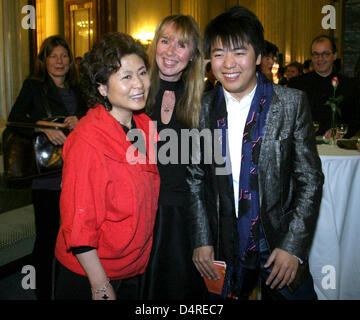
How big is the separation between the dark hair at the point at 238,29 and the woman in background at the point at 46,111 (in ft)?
4.41

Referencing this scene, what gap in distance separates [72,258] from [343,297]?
2073 millimetres

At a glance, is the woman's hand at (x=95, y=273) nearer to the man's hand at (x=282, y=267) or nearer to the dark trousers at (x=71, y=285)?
the dark trousers at (x=71, y=285)

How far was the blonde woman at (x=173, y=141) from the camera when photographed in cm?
179

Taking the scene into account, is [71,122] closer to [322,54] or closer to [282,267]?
[282,267]

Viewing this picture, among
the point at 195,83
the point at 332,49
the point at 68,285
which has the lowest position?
the point at 68,285

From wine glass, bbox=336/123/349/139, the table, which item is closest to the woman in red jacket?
the table

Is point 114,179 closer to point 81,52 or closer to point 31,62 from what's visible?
point 31,62

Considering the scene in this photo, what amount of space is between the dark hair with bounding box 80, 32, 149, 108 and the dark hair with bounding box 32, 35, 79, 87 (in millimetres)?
1403

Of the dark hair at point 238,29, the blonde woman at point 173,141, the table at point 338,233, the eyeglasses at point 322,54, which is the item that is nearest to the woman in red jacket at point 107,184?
the blonde woman at point 173,141

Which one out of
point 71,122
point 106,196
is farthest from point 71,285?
point 71,122

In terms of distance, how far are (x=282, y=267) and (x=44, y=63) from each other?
92.0 inches

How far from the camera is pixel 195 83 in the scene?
2.04m

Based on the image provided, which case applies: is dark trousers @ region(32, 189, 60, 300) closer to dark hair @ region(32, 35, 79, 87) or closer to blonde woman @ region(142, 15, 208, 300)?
dark hair @ region(32, 35, 79, 87)
